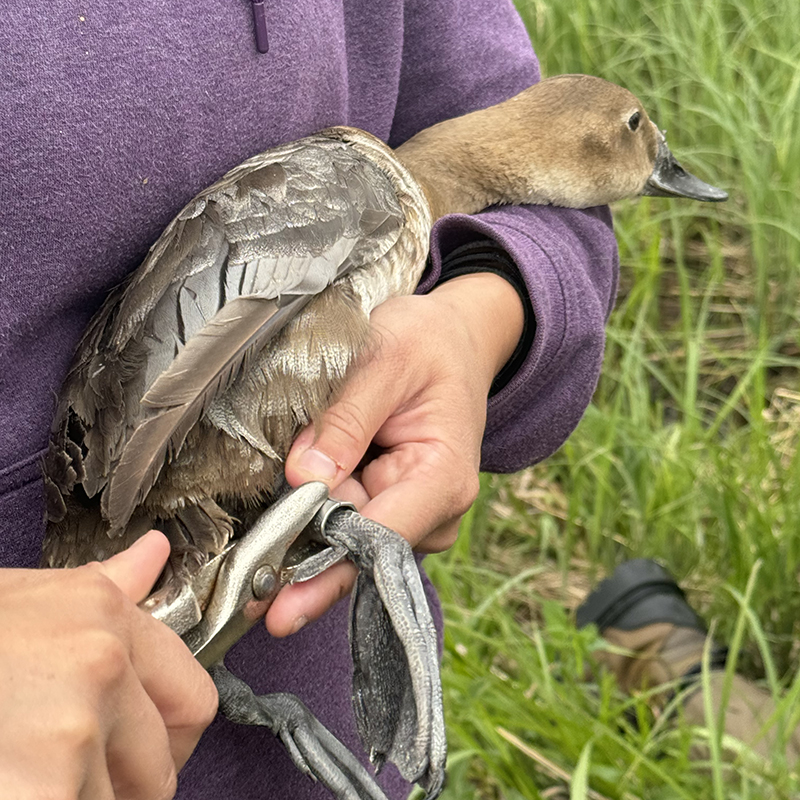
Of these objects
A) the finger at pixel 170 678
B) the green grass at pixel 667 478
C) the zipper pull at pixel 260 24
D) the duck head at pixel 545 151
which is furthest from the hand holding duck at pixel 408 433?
the green grass at pixel 667 478

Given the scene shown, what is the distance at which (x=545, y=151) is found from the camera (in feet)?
6.01

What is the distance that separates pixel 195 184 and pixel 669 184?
129 cm

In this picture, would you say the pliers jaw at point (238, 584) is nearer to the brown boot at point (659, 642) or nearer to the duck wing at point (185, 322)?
the duck wing at point (185, 322)

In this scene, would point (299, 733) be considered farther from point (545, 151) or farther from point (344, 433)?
point (545, 151)

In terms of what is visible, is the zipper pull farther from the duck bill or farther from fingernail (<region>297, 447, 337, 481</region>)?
the duck bill

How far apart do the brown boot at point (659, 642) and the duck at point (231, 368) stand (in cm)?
117

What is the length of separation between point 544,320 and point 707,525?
1.36 meters

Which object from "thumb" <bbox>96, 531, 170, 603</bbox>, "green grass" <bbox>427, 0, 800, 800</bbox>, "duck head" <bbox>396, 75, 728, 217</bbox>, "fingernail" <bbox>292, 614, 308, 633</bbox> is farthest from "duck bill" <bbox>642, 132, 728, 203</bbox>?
"thumb" <bbox>96, 531, 170, 603</bbox>

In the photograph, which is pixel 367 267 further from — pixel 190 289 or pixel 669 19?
pixel 669 19

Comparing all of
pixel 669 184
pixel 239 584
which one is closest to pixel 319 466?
pixel 239 584

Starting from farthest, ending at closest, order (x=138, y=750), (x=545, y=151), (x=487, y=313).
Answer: (x=545, y=151)
(x=487, y=313)
(x=138, y=750)

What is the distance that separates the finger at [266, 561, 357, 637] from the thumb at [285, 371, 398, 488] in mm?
99

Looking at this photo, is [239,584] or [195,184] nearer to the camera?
[239,584]

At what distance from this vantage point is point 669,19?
133 inches
